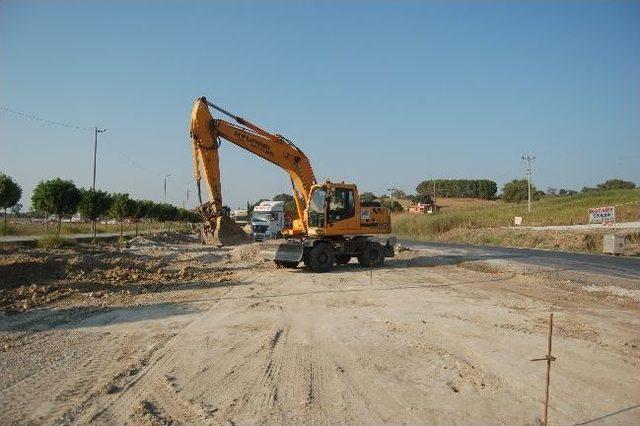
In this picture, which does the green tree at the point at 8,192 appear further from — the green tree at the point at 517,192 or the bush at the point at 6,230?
the green tree at the point at 517,192

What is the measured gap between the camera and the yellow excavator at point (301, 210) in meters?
18.2

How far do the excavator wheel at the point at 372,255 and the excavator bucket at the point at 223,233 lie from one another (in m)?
4.41

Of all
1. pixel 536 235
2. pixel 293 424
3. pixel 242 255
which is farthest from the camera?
pixel 536 235

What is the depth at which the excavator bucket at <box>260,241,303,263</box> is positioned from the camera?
58.6 ft

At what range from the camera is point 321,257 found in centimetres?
1808

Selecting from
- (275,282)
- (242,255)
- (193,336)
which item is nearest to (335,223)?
(275,282)

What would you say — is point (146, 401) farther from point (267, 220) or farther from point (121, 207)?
point (121, 207)

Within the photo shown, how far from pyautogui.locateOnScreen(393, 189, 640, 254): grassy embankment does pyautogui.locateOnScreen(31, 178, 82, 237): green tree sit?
29.1 meters

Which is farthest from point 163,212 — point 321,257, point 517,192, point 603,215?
point 517,192

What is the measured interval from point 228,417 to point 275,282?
32.9ft

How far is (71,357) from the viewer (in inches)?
274

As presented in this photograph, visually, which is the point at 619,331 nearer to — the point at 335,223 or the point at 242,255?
the point at 335,223

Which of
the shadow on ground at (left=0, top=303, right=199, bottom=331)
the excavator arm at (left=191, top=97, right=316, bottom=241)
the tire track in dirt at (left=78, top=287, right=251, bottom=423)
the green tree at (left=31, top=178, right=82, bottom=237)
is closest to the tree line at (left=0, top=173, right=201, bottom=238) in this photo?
→ the green tree at (left=31, top=178, right=82, bottom=237)

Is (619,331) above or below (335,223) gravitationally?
below
